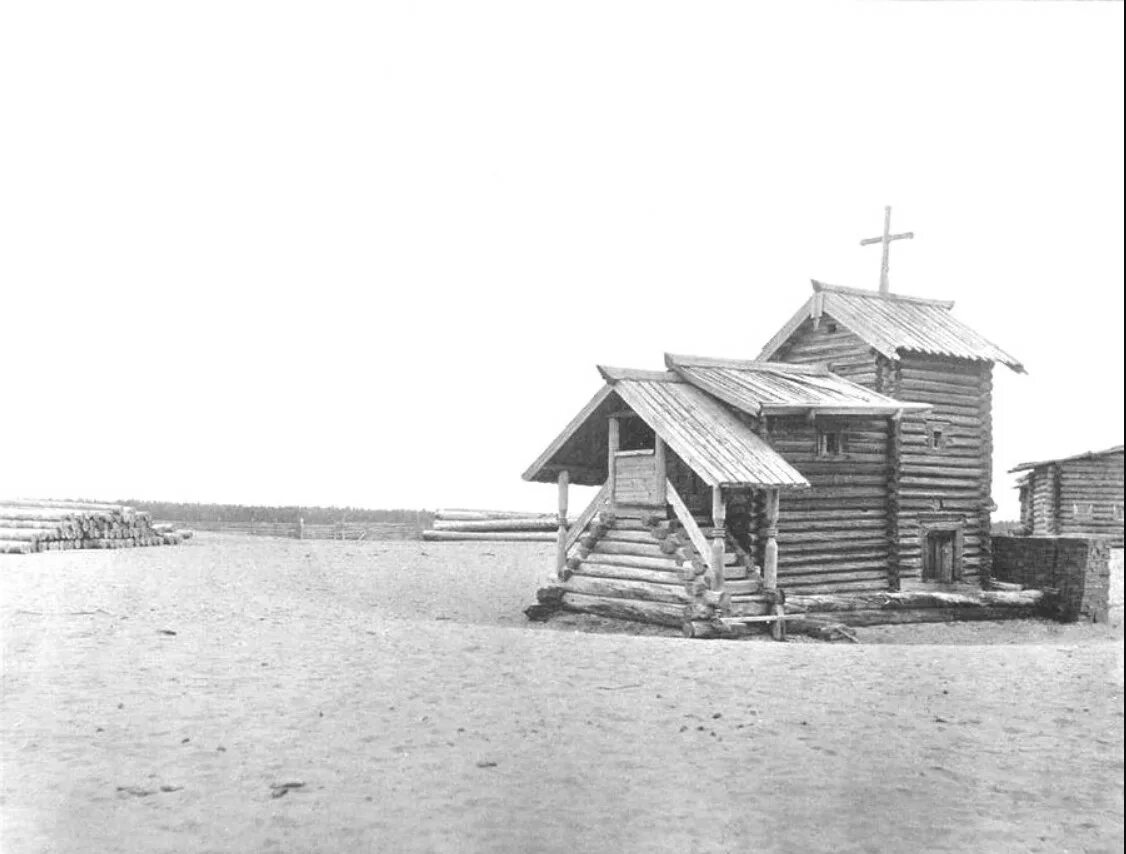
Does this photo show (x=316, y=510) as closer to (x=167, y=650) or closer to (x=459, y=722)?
(x=167, y=650)

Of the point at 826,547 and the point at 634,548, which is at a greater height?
the point at 826,547

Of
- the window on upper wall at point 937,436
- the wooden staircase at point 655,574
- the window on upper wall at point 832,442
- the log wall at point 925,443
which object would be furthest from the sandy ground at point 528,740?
the window on upper wall at point 937,436

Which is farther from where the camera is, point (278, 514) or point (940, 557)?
point (278, 514)

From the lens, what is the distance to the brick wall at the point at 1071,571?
23.0 m

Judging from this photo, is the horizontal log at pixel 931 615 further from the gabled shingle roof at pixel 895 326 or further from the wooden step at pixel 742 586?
the gabled shingle roof at pixel 895 326

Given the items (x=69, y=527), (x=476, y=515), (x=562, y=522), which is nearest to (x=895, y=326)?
(x=562, y=522)

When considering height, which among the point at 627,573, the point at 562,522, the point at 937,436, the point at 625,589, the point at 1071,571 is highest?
the point at 937,436

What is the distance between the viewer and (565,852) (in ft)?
22.1

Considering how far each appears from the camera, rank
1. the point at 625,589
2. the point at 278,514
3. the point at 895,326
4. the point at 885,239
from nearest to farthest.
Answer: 1. the point at 625,589
2. the point at 895,326
3. the point at 885,239
4. the point at 278,514

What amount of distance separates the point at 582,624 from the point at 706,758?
33.2 feet

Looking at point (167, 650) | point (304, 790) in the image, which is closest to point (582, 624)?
point (167, 650)

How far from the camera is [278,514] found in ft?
164

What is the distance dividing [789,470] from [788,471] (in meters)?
0.06

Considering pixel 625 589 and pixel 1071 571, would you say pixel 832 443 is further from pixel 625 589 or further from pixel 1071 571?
pixel 1071 571
